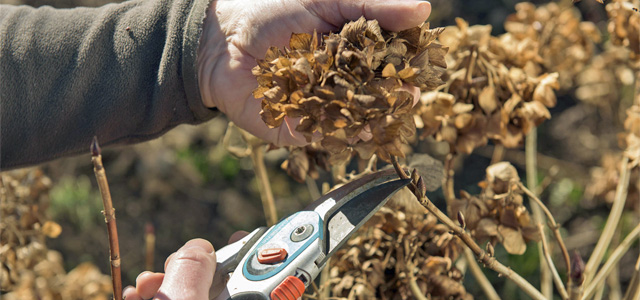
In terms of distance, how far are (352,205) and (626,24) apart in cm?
76

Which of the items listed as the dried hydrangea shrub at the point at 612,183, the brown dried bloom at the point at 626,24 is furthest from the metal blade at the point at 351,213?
the dried hydrangea shrub at the point at 612,183

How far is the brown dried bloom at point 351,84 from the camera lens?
28.7 inches

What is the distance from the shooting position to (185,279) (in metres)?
0.89

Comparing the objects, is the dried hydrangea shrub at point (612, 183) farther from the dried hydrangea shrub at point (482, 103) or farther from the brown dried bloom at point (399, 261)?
the brown dried bloom at point (399, 261)

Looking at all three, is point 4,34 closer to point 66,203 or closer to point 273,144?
point 273,144

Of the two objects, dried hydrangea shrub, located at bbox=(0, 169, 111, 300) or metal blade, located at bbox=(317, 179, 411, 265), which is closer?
metal blade, located at bbox=(317, 179, 411, 265)

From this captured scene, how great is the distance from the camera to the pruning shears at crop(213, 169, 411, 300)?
912mm

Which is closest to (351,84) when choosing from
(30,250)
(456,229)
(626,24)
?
(456,229)

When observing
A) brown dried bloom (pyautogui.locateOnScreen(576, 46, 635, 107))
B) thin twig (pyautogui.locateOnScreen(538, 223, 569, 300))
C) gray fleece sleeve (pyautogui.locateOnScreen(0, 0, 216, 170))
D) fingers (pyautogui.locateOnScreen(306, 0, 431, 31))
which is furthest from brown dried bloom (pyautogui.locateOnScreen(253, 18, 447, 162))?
brown dried bloom (pyautogui.locateOnScreen(576, 46, 635, 107))

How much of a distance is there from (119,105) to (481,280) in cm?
94

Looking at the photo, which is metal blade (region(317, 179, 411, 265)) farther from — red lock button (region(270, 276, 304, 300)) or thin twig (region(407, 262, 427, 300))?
thin twig (region(407, 262, 427, 300))

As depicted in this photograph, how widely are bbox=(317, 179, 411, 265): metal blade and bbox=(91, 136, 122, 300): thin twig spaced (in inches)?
12.3

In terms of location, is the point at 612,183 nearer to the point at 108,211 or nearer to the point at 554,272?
the point at 554,272

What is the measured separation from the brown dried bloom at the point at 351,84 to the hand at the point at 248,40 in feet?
0.60
